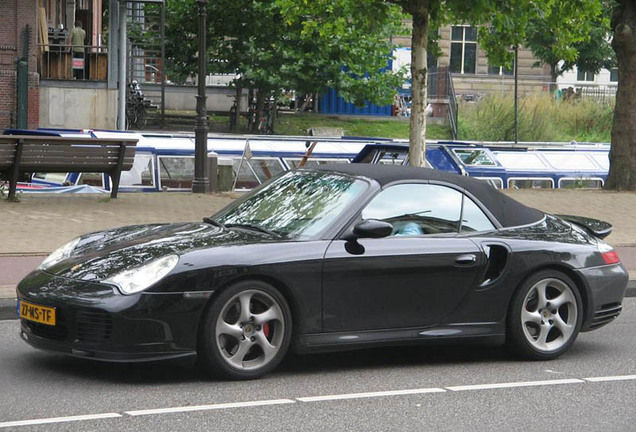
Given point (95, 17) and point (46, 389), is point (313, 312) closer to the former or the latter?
point (46, 389)

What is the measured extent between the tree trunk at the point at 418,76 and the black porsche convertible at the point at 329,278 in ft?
28.1

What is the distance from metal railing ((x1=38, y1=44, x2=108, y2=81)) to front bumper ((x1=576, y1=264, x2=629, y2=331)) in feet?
94.1

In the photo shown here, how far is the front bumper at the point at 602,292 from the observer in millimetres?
8188

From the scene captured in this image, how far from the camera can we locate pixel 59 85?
35.0 meters

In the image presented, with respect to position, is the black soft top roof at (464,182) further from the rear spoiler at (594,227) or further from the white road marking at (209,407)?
the white road marking at (209,407)

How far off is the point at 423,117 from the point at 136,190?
5.81 meters

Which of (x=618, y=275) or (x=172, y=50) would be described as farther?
(x=172, y=50)

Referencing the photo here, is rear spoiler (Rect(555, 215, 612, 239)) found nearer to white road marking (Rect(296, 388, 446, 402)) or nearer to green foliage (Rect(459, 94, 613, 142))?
white road marking (Rect(296, 388, 446, 402))

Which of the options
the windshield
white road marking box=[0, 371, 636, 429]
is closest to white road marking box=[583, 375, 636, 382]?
white road marking box=[0, 371, 636, 429]

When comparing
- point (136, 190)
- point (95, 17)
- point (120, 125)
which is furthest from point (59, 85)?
point (136, 190)

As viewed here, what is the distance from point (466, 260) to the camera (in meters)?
7.72

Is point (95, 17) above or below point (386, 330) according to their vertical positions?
above

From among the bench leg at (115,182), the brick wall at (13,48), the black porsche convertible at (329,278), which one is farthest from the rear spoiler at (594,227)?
the brick wall at (13,48)

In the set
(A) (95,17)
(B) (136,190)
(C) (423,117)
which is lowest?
(B) (136,190)
